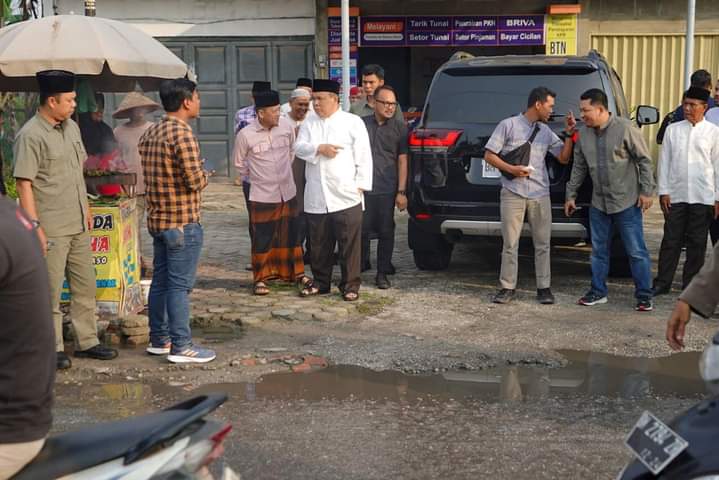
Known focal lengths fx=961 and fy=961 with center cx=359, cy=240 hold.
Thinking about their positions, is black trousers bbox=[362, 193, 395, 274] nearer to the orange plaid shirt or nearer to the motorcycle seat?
the orange plaid shirt

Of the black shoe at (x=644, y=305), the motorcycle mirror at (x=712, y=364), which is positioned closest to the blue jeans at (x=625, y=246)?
the black shoe at (x=644, y=305)

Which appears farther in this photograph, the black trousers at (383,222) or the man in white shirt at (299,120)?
the man in white shirt at (299,120)

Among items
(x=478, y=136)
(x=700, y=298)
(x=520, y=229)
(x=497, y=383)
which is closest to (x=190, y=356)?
(x=497, y=383)

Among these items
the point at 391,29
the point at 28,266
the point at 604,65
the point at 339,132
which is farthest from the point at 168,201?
the point at 391,29

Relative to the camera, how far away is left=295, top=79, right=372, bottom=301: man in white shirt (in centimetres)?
Answer: 811

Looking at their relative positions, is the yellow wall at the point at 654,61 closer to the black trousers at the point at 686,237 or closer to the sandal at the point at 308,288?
the black trousers at the point at 686,237

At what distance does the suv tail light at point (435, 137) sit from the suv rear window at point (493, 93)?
16 centimetres

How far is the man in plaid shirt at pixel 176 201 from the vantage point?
6.24 metres

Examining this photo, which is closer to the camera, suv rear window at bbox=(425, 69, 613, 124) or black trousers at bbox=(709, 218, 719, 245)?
suv rear window at bbox=(425, 69, 613, 124)

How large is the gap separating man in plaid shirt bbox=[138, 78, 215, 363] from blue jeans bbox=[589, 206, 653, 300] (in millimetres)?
3336

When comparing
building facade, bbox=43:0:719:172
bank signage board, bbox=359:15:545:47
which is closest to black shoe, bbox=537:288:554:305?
building facade, bbox=43:0:719:172

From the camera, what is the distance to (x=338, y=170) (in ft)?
26.6

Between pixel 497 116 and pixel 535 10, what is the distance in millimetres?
9243

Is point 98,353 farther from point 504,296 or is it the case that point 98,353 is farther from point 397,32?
point 397,32
